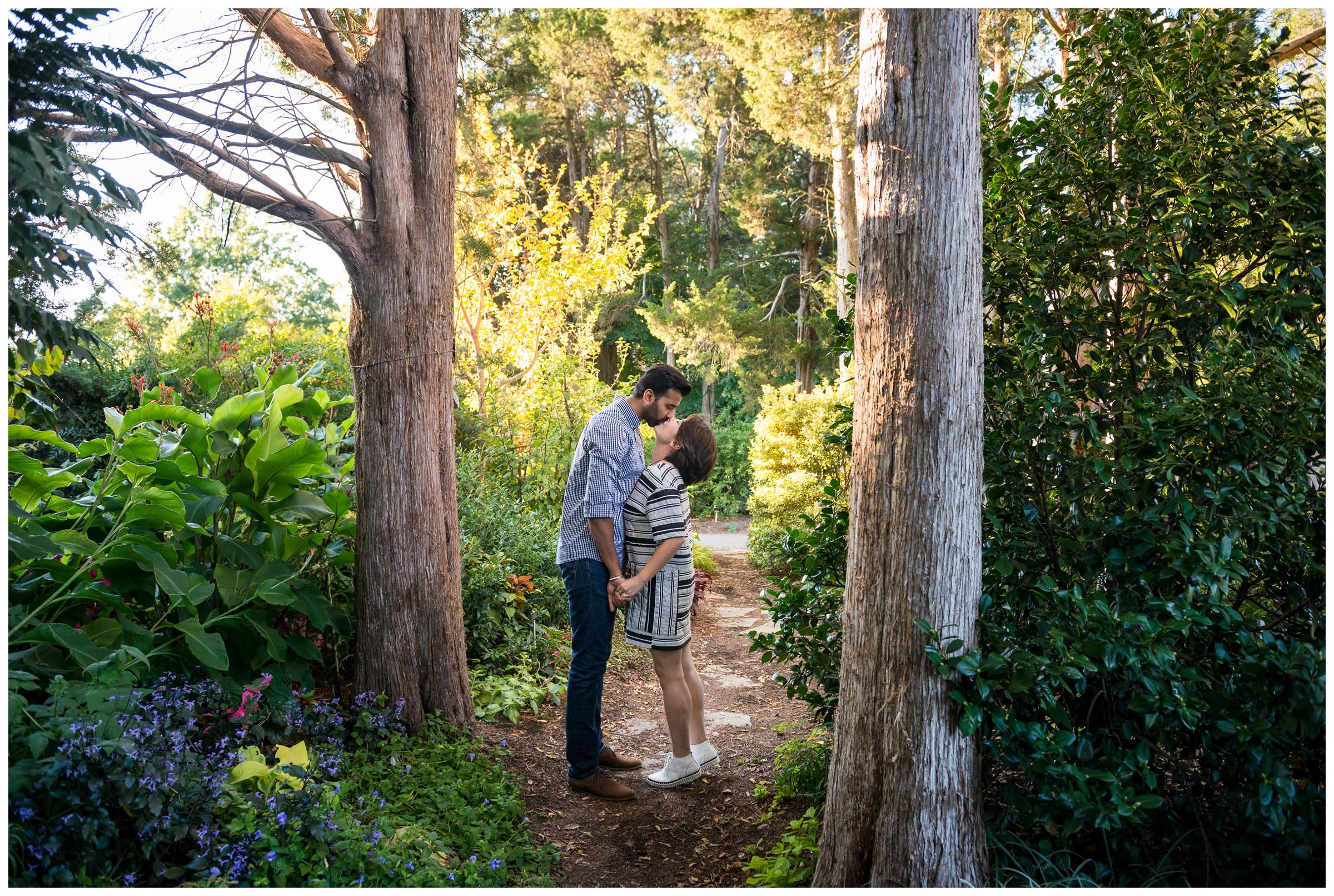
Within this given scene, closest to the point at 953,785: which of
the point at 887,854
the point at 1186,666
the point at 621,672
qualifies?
the point at 887,854

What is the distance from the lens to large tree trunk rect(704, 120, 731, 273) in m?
19.4

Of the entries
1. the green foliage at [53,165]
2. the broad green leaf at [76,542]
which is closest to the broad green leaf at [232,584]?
the broad green leaf at [76,542]

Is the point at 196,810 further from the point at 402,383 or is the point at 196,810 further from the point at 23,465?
the point at 402,383

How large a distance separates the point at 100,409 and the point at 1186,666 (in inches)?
397

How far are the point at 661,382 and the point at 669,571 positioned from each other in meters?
0.89

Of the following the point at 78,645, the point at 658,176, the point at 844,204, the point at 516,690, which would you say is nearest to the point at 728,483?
the point at 844,204

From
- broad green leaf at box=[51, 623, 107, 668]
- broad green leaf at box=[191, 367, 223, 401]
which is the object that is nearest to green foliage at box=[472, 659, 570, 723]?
broad green leaf at box=[51, 623, 107, 668]

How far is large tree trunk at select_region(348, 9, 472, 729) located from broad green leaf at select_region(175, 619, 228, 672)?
86 centimetres

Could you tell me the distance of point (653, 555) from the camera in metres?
3.59

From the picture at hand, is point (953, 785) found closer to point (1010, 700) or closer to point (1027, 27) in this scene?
point (1010, 700)

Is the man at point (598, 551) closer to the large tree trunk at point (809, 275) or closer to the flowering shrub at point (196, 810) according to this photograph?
the flowering shrub at point (196, 810)

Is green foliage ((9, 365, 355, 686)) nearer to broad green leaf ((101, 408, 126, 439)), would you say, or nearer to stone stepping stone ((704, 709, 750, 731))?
broad green leaf ((101, 408, 126, 439))

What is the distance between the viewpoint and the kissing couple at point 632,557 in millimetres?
3543

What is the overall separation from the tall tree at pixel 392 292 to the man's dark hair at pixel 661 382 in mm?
1035
